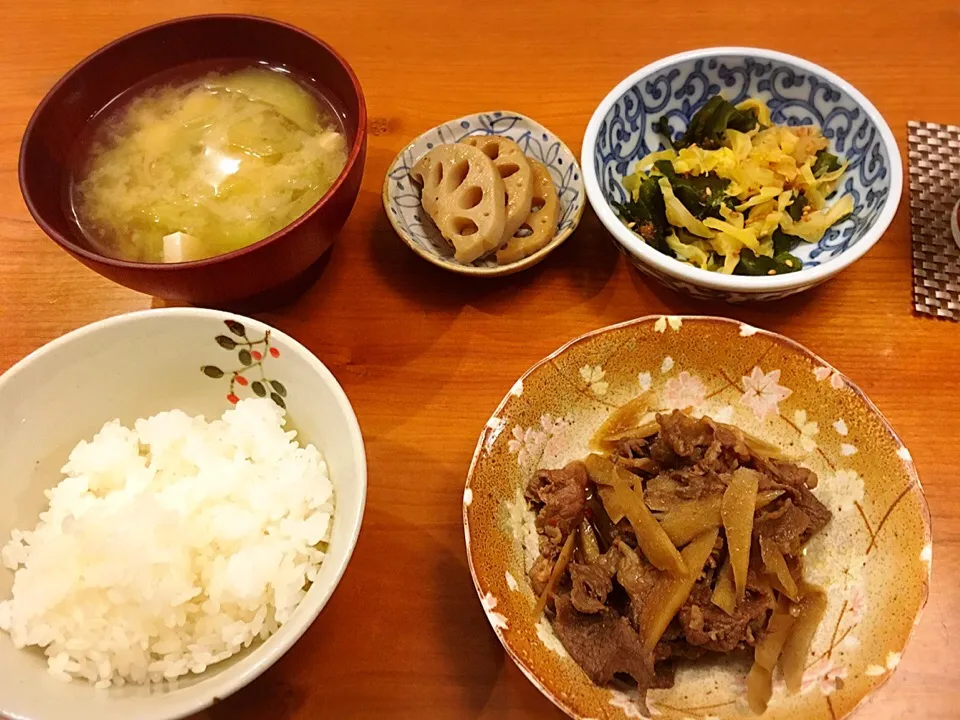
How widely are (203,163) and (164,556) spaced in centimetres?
103

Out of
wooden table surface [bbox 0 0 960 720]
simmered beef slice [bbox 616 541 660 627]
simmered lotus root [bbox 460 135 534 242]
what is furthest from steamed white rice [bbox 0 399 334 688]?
simmered lotus root [bbox 460 135 534 242]

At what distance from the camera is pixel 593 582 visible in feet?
4.78

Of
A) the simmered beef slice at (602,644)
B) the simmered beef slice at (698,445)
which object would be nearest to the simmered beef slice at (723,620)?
the simmered beef slice at (602,644)

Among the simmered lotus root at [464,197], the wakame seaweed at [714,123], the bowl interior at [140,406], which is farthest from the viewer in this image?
the wakame seaweed at [714,123]

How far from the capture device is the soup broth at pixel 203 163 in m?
1.76

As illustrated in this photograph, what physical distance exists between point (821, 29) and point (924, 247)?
3.20ft

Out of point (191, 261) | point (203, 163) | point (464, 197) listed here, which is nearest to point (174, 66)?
point (203, 163)

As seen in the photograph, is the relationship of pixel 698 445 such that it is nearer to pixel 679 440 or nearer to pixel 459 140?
pixel 679 440

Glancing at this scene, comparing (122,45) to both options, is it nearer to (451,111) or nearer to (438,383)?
(451,111)

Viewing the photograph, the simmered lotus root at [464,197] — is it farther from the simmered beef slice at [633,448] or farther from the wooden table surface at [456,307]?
the simmered beef slice at [633,448]

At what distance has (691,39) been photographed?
254 cm

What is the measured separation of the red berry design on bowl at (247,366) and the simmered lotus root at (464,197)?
0.63m

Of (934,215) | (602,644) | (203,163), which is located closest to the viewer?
(602,644)

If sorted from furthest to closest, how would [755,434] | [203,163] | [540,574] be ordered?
1. [203,163]
2. [755,434]
3. [540,574]
